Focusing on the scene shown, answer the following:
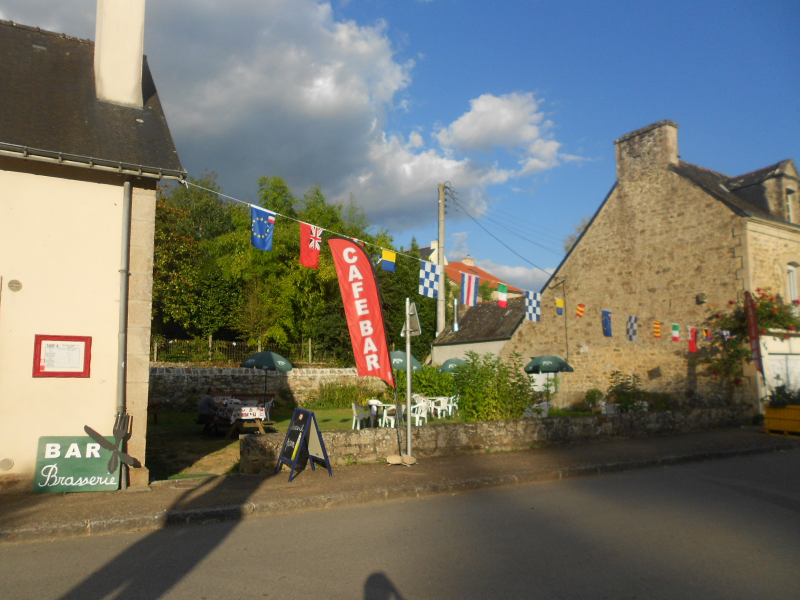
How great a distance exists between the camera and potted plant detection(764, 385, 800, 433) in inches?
524

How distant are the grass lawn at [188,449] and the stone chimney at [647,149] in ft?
37.5

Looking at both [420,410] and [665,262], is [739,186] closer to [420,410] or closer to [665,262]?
[665,262]

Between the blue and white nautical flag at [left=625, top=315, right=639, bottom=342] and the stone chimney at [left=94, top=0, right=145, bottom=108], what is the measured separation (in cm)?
1593

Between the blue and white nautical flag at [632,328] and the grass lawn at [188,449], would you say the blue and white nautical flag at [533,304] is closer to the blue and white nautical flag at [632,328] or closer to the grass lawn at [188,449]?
the blue and white nautical flag at [632,328]

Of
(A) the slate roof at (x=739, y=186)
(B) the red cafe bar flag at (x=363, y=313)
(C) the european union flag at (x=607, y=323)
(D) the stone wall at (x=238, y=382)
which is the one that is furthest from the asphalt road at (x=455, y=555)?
(A) the slate roof at (x=739, y=186)

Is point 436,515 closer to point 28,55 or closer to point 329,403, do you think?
point 28,55

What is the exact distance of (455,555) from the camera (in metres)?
4.80

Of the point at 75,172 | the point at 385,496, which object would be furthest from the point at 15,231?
the point at 385,496

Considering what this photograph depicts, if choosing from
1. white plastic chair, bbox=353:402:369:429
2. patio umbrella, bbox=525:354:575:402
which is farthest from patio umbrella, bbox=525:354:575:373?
white plastic chair, bbox=353:402:369:429

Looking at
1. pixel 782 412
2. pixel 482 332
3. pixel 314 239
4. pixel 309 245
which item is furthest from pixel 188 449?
pixel 482 332

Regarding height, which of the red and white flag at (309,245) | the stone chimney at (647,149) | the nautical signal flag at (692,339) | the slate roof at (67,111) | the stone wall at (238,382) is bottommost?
the stone wall at (238,382)

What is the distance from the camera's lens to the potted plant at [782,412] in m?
13.3

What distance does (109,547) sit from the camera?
4.98m

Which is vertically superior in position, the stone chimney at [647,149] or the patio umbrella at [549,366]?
the stone chimney at [647,149]
